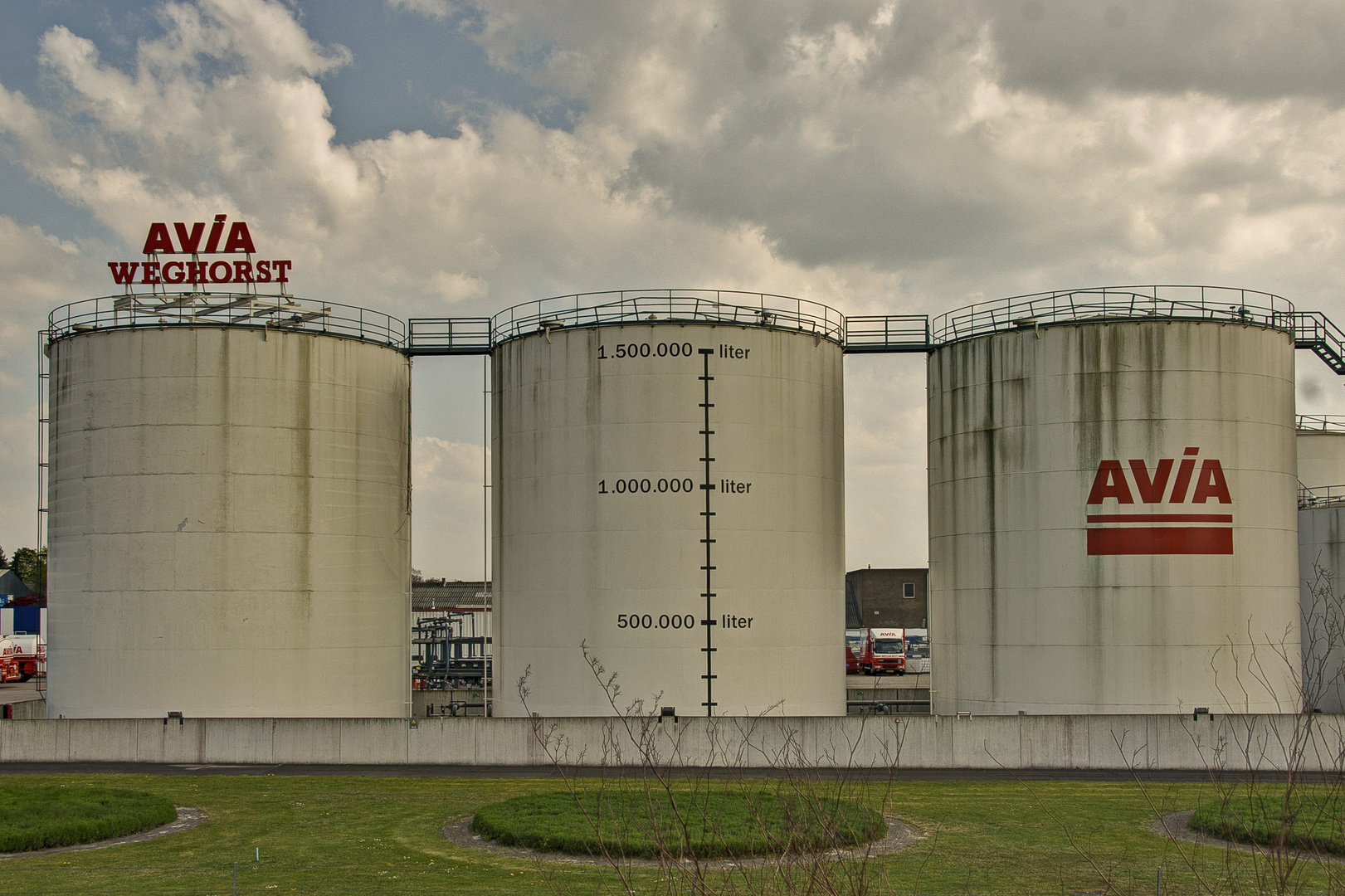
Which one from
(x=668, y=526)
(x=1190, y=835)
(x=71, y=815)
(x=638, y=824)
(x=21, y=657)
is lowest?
(x=21, y=657)

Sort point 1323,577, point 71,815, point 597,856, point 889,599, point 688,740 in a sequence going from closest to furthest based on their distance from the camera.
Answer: point 597,856
point 71,815
point 688,740
point 1323,577
point 889,599

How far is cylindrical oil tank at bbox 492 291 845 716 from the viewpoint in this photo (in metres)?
30.2

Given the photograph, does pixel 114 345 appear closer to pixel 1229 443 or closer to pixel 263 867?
pixel 263 867

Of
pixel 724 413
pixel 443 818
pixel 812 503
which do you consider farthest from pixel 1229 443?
pixel 443 818

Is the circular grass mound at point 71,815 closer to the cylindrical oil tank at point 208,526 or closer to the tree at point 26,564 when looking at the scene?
the cylindrical oil tank at point 208,526

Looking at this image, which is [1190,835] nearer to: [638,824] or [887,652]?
[638,824]

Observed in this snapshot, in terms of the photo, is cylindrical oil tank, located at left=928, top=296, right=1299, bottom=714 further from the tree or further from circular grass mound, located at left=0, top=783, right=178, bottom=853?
the tree

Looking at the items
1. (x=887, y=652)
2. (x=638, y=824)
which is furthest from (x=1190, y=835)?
(x=887, y=652)

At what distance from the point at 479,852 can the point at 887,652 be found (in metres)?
52.2

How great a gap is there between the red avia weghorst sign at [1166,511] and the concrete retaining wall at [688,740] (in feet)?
16.1

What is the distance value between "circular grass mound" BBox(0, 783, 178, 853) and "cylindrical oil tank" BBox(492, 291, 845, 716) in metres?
11.3

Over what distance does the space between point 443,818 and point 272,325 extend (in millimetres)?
16840

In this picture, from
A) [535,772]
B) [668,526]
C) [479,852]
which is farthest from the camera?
[668,526]

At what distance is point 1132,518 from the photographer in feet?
101
